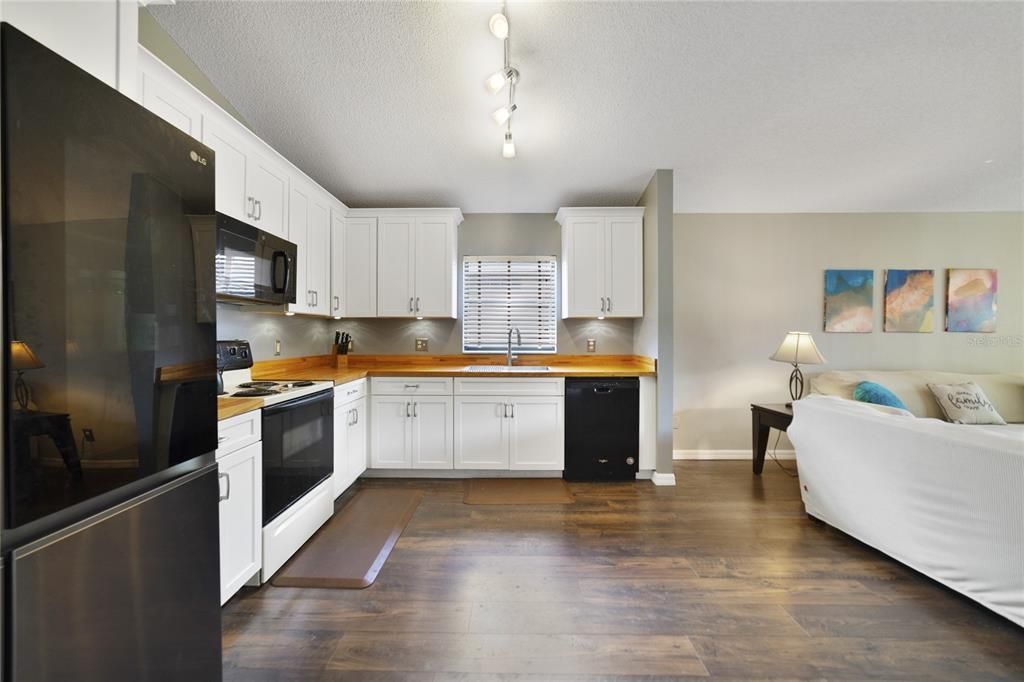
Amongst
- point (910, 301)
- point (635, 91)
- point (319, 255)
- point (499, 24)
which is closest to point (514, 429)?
point (319, 255)

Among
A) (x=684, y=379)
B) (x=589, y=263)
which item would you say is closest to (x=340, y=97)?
(x=589, y=263)

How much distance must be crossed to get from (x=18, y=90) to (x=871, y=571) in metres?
3.46

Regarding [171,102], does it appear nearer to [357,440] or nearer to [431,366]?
[357,440]

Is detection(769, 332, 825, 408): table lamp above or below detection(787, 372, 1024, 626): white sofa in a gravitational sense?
above

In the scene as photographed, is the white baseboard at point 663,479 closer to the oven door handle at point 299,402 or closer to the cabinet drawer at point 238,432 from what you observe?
the oven door handle at point 299,402

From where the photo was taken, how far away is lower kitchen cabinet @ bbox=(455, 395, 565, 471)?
3.22m

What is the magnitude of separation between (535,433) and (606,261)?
1.73 metres

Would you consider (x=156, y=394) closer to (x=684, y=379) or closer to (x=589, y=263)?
(x=589, y=263)

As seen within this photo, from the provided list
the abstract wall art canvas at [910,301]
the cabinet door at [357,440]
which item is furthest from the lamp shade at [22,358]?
the abstract wall art canvas at [910,301]

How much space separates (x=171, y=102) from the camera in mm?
1633

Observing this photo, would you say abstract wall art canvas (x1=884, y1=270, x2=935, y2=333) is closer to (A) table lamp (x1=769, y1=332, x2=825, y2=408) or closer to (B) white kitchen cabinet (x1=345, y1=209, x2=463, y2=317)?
(A) table lamp (x1=769, y1=332, x2=825, y2=408)

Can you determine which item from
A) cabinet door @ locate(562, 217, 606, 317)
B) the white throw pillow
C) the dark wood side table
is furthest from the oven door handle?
the white throw pillow

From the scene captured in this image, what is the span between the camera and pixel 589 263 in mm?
3547

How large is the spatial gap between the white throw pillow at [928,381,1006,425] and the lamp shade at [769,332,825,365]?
1.14 meters
